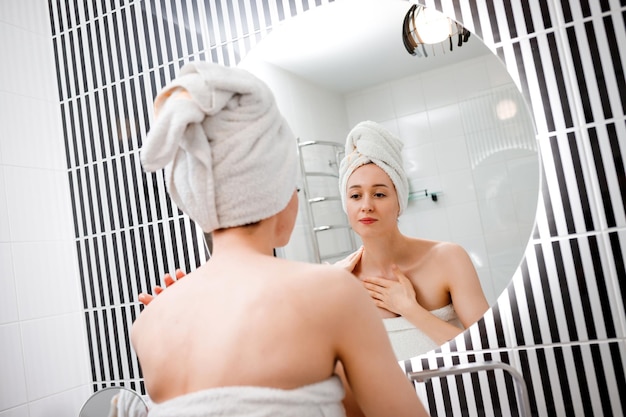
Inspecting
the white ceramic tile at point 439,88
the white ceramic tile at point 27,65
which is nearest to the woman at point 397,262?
the white ceramic tile at point 439,88

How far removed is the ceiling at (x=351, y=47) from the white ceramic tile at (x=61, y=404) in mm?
1175

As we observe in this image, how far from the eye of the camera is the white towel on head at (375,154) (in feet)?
4.20

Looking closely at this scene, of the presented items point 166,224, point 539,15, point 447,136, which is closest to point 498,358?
point 447,136

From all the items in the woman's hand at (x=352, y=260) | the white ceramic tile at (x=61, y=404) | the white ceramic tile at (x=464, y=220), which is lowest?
the white ceramic tile at (x=61, y=404)

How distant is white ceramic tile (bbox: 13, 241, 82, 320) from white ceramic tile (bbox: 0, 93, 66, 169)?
A: 0.27 metres

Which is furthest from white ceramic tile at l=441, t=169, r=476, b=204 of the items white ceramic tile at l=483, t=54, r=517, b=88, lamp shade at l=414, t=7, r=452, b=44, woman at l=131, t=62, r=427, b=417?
woman at l=131, t=62, r=427, b=417

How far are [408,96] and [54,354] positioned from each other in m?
1.30

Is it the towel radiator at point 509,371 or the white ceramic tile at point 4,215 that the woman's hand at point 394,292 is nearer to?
the towel radiator at point 509,371

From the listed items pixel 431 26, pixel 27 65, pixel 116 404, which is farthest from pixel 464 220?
pixel 27 65

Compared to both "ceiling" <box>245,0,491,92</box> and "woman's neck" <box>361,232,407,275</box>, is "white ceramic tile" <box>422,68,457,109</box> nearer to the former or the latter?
"ceiling" <box>245,0,491,92</box>

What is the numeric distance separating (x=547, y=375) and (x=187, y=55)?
127 cm

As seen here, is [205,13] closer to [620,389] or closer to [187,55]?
[187,55]

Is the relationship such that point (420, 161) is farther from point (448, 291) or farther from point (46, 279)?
point (46, 279)

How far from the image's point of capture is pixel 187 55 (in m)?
1.65
